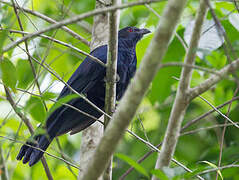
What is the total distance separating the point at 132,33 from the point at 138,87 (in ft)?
10.7

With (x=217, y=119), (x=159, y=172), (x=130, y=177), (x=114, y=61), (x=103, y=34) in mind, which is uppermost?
(x=103, y=34)

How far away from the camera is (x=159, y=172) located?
1.88 meters

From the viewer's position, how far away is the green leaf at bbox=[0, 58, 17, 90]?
8.81ft

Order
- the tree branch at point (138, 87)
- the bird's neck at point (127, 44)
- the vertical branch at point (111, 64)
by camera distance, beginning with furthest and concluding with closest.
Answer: the bird's neck at point (127, 44) < the vertical branch at point (111, 64) < the tree branch at point (138, 87)

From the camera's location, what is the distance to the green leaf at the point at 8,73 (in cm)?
269

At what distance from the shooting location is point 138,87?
1.67 m

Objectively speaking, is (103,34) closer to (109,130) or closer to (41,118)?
(41,118)

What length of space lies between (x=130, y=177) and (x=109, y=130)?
269cm

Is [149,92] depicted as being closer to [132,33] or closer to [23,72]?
[132,33]

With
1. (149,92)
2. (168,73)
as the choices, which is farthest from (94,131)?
(168,73)

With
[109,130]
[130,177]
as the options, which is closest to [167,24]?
[109,130]

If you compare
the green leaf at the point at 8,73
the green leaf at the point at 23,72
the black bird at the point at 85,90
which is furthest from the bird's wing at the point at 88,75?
the green leaf at the point at 8,73

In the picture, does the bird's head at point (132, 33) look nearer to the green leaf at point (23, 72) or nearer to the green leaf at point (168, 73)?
the green leaf at point (168, 73)

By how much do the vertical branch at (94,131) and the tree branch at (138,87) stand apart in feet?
5.37
